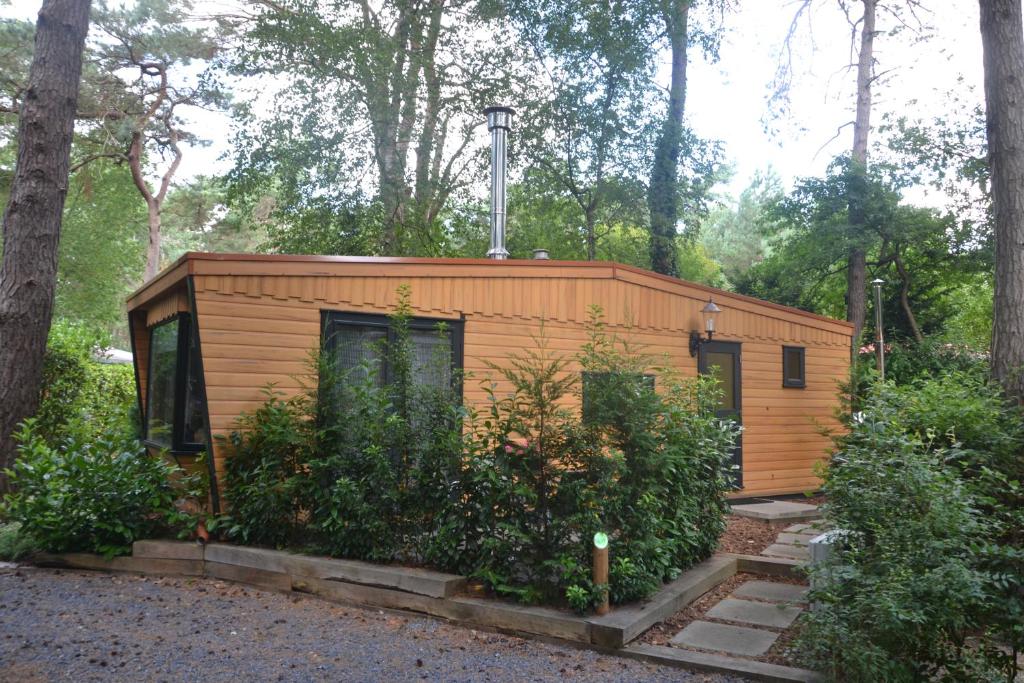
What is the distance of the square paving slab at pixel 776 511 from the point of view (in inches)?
306

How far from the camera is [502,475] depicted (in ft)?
14.5

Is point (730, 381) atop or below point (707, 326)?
below

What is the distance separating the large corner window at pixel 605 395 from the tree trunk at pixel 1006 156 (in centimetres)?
287

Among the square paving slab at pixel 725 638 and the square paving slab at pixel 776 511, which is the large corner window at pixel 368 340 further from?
the square paving slab at pixel 776 511

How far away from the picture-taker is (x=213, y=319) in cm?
541

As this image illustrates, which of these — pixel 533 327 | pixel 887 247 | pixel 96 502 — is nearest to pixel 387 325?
pixel 533 327

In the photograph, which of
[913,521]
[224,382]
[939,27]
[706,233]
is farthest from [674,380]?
[706,233]

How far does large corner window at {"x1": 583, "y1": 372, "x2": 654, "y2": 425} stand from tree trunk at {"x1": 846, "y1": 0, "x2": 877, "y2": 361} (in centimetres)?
1401

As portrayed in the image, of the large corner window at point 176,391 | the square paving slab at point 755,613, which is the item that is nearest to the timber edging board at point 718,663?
the square paving slab at point 755,613

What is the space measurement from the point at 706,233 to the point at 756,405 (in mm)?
33094

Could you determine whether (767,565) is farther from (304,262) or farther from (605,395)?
(304,262)

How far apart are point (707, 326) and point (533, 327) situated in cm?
238

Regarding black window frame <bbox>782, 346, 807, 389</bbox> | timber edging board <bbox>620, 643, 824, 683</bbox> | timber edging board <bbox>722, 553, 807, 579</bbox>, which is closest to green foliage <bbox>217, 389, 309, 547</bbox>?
timber edging board <bbox>620, 643, 824, 683</bbox>

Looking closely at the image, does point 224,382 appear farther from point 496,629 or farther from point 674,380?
point 674,380
